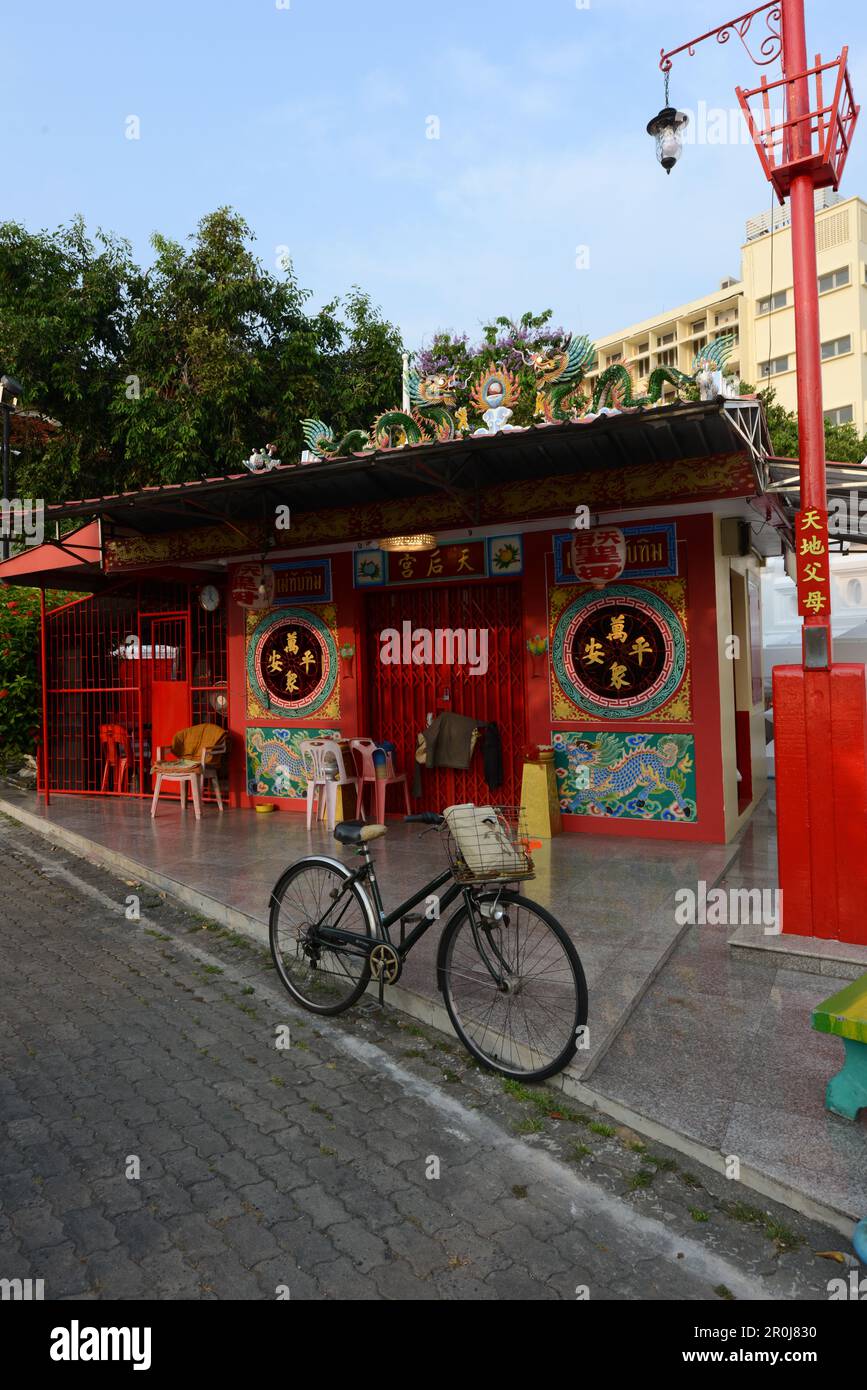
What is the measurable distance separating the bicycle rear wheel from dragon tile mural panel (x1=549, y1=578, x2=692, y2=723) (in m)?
4.02

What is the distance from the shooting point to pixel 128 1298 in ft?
7.86

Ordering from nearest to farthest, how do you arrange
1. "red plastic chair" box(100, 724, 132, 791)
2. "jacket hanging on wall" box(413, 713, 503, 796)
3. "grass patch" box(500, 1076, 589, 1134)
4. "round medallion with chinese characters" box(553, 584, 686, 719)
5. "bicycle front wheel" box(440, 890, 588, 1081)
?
"grass patch" box(500, 1076, 589, 1134) → "bicycle front wheel" box(440, 890, 588, 1081) → "round medallion with chinese characters" box(553, 584, 686, 719) → "jacket hanging on wall" box(413, 713, 503, 796) → "red plastic chair" box(100, 724, 132, 791)

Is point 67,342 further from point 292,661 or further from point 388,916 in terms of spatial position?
point 388,916

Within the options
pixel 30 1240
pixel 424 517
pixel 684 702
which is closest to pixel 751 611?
pixel 684 702

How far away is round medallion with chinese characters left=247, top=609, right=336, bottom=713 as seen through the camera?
965 cm

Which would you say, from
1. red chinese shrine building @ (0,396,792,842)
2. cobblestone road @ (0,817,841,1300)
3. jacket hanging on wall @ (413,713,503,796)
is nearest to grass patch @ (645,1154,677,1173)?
cobblestone road @ (0,817,841,1300)

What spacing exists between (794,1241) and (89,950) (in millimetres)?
4502

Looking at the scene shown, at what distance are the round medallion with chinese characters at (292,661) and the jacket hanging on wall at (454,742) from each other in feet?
4.68

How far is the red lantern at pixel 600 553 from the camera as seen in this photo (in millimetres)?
7445

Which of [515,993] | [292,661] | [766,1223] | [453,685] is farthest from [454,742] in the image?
[766,1223]

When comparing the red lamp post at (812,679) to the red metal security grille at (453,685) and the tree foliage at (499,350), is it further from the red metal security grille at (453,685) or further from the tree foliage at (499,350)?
the tree foliage at (499,350)

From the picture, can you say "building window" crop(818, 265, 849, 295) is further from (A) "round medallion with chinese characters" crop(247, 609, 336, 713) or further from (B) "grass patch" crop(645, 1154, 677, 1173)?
(B) "grass patch" crop(645, 1154, 677, 1173)

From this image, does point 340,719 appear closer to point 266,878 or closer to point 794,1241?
point 266,878

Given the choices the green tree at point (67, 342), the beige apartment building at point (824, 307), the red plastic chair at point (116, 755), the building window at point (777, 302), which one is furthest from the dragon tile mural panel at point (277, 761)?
the building window at point (777, 302)
